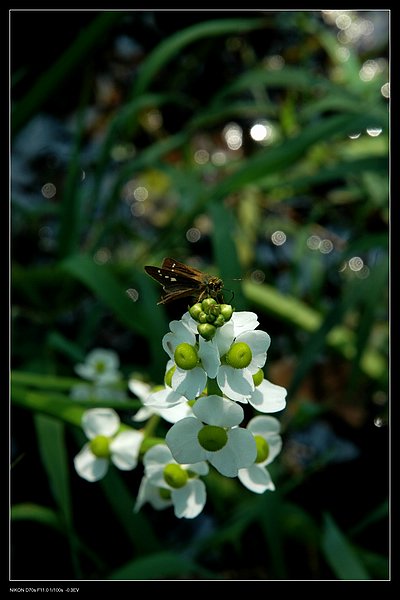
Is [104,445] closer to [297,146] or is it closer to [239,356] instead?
[239,356]

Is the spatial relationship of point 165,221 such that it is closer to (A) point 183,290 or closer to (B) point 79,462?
(B) point 79,462

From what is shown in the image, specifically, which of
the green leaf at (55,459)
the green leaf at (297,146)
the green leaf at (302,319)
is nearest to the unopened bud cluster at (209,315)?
the green leaf at (55,459)

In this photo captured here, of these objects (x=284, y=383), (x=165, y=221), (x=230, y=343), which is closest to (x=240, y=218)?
(x=165, y=221)

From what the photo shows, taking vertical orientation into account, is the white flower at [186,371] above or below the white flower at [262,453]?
above

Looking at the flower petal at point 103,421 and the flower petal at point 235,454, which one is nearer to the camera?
the flower petal at point 235,454

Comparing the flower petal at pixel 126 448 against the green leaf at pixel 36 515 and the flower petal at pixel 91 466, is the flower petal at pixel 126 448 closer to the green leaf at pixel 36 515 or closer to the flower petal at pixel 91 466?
the flower petal at pixel 91 466

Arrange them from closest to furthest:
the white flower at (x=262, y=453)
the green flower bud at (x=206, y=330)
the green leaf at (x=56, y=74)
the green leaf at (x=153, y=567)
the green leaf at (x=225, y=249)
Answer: the green flower bud at (x=206, y=330) → the white flower at (x=262, y=453) → the green leaf at (x=153, y=567) → the green leaf at (x=225, y=249) → the green leaf at (x=56, y=74)

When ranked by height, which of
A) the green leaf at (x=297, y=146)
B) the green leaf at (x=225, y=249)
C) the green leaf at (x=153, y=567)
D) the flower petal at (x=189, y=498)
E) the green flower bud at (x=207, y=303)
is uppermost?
the green leaf at (x=297, y=146)
